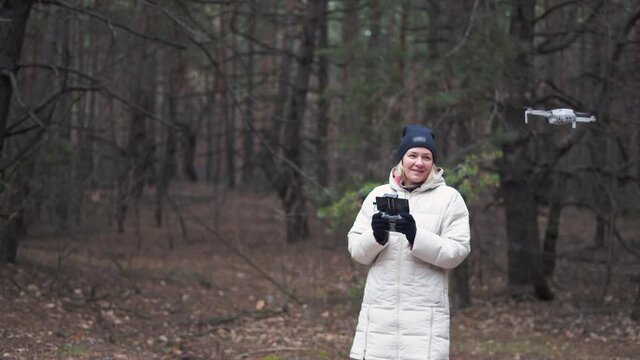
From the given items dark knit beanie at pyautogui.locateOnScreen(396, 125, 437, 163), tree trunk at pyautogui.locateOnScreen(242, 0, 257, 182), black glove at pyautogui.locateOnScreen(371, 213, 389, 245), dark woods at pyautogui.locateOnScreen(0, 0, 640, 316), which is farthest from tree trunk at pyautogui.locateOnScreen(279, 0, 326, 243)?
black glove at pyautogui.locateOnScreen(371, 213, 389, 245)

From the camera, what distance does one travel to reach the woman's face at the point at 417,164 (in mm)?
4316

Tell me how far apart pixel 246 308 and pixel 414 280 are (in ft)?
26.2

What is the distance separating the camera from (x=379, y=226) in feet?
13.5

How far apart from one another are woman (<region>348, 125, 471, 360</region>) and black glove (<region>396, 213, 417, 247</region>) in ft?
0.09

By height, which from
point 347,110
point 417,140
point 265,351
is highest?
point 347,110

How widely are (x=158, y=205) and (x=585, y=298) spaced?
1108cm

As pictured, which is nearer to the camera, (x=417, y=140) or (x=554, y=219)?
(x=417, y=140)

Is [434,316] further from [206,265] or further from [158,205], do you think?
[158,205]

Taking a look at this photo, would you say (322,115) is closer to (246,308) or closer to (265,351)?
(246,308)

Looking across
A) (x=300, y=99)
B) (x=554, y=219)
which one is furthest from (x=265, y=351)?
(x=300, y=99)

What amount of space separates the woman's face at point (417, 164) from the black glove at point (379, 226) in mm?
318

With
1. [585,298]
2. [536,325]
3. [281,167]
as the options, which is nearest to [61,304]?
[281,167]

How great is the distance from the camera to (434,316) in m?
4.23

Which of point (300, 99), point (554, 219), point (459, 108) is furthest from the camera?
point (300, 99)
